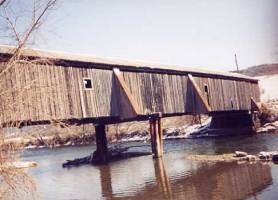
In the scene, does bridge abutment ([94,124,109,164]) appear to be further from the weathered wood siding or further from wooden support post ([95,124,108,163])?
the weathered wood siding

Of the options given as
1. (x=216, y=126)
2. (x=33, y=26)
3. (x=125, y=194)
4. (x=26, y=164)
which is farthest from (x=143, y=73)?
(x=216, y=126)

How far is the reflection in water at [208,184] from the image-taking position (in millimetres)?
11789

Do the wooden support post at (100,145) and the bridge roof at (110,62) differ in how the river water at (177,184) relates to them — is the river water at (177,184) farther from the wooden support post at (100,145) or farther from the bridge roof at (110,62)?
the wooden support post at (100,145)

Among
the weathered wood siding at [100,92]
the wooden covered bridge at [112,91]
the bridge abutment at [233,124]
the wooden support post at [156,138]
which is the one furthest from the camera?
the bridge abutment at [233,124]

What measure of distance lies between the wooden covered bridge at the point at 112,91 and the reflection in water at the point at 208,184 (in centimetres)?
426

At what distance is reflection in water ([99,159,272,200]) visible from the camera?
1179cm

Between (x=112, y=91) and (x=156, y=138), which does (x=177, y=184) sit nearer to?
(x=112, y=91)

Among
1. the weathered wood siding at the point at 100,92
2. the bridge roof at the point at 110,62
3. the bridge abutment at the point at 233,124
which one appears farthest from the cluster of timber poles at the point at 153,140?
the bridge abutment at the point at 233,124

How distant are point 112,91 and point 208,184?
32.8 ft

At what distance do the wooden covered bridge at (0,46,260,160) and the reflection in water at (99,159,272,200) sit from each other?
4.26 meters

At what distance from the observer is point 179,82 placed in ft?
89.8

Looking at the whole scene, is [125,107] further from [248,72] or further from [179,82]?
[248,72]

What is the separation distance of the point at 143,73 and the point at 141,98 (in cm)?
172

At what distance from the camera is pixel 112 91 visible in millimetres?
21859
